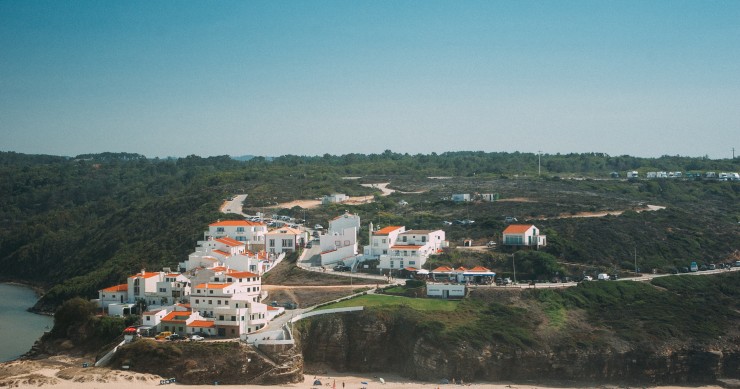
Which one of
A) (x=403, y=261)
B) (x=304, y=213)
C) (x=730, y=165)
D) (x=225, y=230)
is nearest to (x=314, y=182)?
(x=304, y=213)

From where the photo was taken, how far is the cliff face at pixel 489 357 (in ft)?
146

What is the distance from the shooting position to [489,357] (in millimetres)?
44656

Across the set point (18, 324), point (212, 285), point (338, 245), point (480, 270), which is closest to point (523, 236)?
point (480, 270)

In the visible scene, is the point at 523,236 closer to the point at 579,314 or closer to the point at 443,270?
the point at 443,270

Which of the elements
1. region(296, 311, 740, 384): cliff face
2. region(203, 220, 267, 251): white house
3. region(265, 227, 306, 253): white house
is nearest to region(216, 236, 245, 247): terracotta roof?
region(203, 220, 267, 251): white house

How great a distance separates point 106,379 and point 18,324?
21134 millimetres

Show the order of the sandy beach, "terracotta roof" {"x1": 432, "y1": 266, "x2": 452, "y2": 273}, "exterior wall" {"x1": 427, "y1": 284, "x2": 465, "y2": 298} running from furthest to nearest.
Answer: "terracotta roof" {"x1": 432, "y1": 266, "x2": 452, "y2": 273}, "exterior wall" {"x1": 427, "y1": 284, "x2": 465, "y2": 298}, the sandy beach

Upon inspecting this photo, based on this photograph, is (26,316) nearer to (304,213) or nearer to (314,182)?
(304,213)

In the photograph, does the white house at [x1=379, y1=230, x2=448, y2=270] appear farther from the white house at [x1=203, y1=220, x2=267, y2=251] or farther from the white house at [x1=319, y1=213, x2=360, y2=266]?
the white house at [x1=203, y1=220, x2=267, y2=251]

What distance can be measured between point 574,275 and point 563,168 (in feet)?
263

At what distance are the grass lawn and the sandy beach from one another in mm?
5114

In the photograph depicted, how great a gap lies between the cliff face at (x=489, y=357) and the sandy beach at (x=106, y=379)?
2.74ft

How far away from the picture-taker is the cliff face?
44.6m

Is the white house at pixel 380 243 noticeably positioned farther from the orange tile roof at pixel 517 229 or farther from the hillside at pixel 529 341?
the hillside at pixel 529 341
